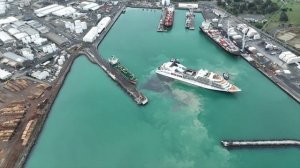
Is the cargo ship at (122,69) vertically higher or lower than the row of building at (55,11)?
lower

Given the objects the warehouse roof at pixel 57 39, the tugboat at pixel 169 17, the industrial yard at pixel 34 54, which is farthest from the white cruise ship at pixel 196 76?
the warehouse roof at pixel 57 39

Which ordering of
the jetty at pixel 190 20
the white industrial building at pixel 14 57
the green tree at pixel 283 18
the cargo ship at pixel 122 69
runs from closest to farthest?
1. the cargo ship at pixel 122 69
2. the white industrial building at pixel 14 57
3. the green tree at pixel 283 18
4. the jetty at pixel 190 20

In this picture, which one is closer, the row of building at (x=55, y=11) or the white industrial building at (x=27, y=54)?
the white industrial building at (x=27, y=54)

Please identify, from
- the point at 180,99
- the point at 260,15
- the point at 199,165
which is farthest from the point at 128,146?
the point at 260,15

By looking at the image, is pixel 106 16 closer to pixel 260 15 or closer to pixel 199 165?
pixel 260 15

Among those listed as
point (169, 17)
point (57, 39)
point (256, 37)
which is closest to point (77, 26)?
point (57, 39)

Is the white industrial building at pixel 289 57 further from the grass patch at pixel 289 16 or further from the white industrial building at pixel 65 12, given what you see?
the white industrial building at pixel 65 12

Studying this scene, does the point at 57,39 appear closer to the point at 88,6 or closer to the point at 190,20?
the point at 88,6
